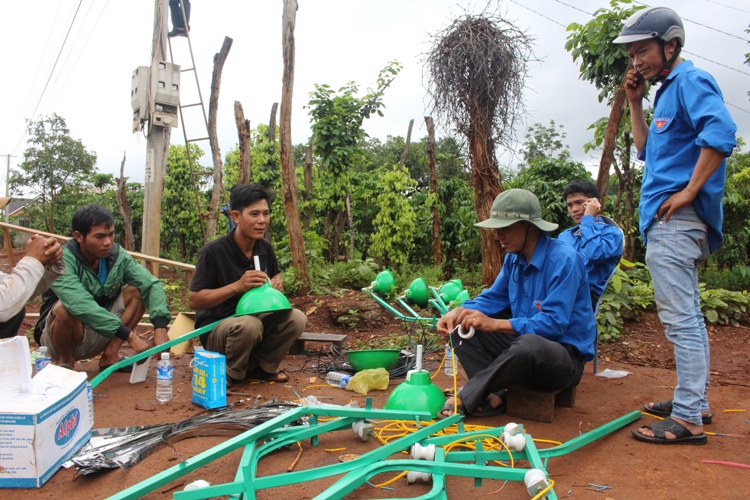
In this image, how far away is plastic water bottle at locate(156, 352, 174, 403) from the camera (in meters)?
3.32

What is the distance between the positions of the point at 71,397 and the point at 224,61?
9.44m

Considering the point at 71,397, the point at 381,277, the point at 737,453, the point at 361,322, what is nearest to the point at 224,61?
the point at 361,322

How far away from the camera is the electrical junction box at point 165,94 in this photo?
681cm

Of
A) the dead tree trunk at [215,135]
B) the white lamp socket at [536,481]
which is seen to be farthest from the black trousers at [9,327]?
the dead tree trunk at [215,135]

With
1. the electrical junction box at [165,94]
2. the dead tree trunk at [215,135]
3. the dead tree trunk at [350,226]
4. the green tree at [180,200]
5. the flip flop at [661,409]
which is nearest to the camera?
the flip flop at [661,409]

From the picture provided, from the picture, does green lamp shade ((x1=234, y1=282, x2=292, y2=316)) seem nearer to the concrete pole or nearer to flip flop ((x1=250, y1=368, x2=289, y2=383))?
flip flop ((x1=250, y1=368, x2=289, y2=383))

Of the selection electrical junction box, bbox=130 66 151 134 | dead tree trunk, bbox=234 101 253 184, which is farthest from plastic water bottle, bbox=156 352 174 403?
dead tree trunk, bbox=234 101 253 184

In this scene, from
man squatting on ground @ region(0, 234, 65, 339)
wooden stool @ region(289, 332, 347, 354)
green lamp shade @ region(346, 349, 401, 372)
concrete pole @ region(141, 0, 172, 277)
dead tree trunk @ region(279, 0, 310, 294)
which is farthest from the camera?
dead tree trunk @ region(279, 0, 310, 294)

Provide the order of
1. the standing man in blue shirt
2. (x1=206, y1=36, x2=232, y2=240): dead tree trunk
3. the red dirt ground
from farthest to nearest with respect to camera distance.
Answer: (x1=206, y1=36, x2=232, y2=240): dead tree trunk < the standing man in blue shirt < the red dirt ground

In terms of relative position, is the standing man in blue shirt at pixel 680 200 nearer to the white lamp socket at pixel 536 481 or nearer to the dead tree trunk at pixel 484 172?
the white lamp socket at pixel 536 481

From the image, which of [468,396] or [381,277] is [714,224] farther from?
[381,277]

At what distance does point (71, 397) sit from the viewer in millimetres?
2436

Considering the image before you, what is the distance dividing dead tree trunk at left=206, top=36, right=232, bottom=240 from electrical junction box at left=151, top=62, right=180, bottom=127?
3.05 metres

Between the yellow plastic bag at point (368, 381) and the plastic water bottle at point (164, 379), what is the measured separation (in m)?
1.16
